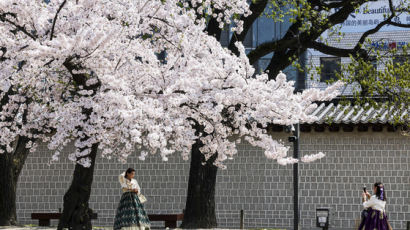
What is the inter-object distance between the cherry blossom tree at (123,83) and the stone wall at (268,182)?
9.07m

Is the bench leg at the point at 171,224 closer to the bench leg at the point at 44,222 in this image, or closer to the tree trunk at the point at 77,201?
the bench leg at the point at 44,222

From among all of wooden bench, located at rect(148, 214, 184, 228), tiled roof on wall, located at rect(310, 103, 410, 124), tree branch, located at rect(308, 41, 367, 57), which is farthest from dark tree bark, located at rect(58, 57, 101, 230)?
tiled roof on wall, located at rect(310, 103, 410, 124)

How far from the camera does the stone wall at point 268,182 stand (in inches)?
948

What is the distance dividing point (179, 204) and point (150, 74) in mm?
11706

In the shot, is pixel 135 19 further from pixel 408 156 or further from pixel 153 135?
pixel 408 156

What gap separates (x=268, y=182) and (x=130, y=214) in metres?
8.77

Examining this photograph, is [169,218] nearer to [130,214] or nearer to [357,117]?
[130,214]

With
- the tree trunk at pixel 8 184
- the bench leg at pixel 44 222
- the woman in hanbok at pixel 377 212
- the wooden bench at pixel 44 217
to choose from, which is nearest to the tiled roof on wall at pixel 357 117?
the woman in hanbok at pixel 377 212

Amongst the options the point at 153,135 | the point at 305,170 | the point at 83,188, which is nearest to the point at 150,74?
the point at 153,135

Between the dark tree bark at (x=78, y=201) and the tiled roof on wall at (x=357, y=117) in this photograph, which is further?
the tiled roof on wall at (x=357, y=117)

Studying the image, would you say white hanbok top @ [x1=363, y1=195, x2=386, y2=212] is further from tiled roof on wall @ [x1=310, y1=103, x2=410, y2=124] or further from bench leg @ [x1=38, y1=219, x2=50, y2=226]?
bench leg @ [x1=38, y1=219, x2=50, y2=226]

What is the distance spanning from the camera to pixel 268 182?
2475 cm

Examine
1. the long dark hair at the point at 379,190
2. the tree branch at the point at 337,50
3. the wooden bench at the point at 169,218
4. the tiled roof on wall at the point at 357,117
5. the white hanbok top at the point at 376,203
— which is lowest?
the wooden bench at the point at 169,218

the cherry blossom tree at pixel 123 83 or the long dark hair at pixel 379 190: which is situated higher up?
the cherry blossom tree at pixel 123 83
